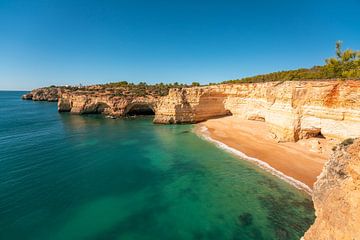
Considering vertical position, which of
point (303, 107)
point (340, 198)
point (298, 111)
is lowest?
point (340, 198)

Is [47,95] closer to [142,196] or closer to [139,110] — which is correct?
[139,110]

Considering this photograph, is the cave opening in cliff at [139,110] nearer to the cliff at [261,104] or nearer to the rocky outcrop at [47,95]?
the cliff at [261,104]

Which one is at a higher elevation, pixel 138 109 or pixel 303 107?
pixel 303 107

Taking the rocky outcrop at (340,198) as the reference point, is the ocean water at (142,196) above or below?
below

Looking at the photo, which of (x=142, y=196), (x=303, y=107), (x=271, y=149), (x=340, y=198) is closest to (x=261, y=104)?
(x=303, y=107)

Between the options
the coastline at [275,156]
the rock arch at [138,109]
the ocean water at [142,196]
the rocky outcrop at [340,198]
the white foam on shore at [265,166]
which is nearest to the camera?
the rocky outcrop at [340,198]

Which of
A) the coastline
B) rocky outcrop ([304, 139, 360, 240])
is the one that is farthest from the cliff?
rocky outcrop ([304, 139, 360, 240])

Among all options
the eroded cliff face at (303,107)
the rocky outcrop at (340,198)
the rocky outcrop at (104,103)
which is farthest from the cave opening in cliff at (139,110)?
the rocky outcrop at (340,198)

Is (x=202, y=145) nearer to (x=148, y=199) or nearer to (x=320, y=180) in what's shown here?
(x=148, y=199)
